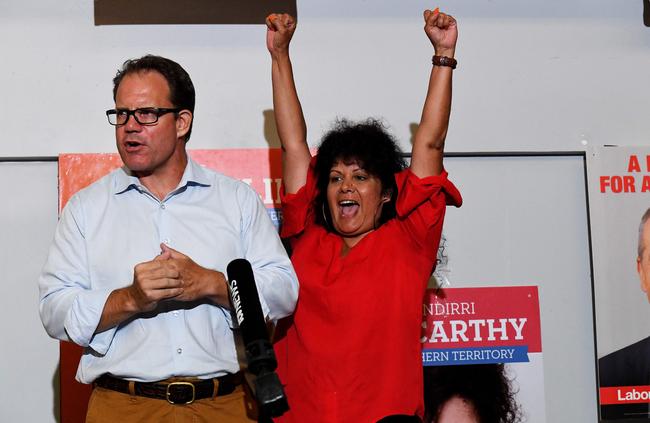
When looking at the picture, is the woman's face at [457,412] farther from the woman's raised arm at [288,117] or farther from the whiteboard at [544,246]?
the woman's raised arm at [288,117]

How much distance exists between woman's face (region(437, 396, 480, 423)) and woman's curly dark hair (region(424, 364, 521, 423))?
0.04ft

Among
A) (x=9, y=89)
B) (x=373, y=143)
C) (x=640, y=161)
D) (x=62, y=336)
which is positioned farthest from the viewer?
(x=640, y=161)

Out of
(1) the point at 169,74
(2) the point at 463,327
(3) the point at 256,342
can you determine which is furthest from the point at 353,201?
(3) the point at 256,342

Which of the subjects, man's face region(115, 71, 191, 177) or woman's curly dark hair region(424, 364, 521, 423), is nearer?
man's face region(115, 71, 191, 177)

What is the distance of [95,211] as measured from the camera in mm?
2275

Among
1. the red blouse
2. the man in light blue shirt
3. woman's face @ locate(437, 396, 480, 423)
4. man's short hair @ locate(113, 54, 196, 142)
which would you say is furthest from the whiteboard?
man's short hair @ locate(113, 54, 196, 142)

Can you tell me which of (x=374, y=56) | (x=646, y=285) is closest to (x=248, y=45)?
(x=374, y=56)

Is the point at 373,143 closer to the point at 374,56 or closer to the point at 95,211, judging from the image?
the point at 374,56

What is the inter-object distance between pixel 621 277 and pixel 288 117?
4.86 ft

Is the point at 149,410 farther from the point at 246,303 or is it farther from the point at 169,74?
the point at 169,74

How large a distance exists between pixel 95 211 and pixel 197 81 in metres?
1.18

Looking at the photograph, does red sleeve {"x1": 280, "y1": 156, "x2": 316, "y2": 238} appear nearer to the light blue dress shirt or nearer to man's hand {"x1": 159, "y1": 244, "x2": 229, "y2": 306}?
the light blue dress shirt

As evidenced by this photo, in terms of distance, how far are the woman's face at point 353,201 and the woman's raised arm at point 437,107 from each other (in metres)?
0.15

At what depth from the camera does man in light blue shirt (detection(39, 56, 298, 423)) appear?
208 cm
